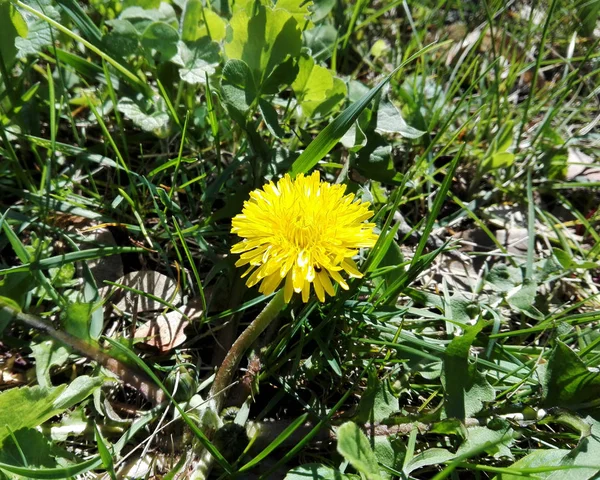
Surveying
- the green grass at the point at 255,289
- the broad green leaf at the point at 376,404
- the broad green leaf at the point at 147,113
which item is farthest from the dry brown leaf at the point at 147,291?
the broad green leaf at the point at 376,404

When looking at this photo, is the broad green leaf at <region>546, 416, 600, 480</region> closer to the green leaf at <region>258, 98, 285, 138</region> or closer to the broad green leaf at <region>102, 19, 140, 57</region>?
the green leaf at <region>258, 98, 285, 138</region>

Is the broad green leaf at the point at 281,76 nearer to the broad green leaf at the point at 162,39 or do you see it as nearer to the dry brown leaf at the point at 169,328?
the broad green leaf at the point at 162,39

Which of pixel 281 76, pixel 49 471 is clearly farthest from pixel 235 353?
pixel 281 76

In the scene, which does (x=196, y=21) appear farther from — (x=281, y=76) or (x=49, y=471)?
(x=49, y=471)

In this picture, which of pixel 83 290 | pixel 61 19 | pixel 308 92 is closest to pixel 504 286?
pixel 308 92

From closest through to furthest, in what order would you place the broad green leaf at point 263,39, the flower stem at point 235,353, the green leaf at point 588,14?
the flower stem at point 235,353 < the broad green leaf at point 263,39 < the green leaf at point 588,14

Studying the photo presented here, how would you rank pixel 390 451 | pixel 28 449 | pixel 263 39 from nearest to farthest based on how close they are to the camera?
1. pixel 28 449
2. pixel 390 451
3. pixel 263 39
